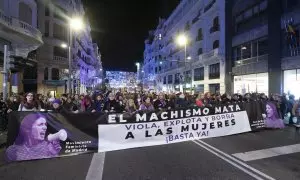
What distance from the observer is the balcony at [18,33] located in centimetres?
1789

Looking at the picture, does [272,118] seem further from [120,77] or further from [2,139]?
[120,77]

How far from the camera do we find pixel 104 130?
7.82m

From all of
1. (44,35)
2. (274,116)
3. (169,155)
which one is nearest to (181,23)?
(44,35)

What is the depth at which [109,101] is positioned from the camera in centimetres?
1102

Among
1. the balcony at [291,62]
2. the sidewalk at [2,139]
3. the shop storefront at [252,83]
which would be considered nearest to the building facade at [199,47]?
the shop storefront at [252,83]

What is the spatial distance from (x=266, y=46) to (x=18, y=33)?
20852 mm

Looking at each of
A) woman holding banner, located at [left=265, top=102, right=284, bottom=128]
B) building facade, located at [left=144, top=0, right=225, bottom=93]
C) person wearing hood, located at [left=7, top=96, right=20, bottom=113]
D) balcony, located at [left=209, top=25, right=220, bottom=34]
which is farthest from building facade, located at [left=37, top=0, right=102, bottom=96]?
woman holding banner, located at [left=265, top=102, right=284, bottom=128]

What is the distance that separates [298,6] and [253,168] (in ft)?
62.5

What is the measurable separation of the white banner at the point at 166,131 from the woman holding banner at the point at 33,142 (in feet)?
4.15

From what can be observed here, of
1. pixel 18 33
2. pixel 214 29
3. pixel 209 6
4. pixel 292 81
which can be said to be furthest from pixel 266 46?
pixel 18 33

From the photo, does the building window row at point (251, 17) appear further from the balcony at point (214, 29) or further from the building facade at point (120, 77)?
the building facade at point (120, 77)

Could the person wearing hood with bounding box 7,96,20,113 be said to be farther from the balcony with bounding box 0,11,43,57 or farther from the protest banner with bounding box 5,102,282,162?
the balcony with bounding box 0,11,43,57

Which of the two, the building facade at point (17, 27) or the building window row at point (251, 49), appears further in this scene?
the building window row at point (251, 49)

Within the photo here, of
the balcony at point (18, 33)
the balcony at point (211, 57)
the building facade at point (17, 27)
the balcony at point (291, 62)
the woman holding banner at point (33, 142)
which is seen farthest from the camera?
the balcony at point (211, 57)
